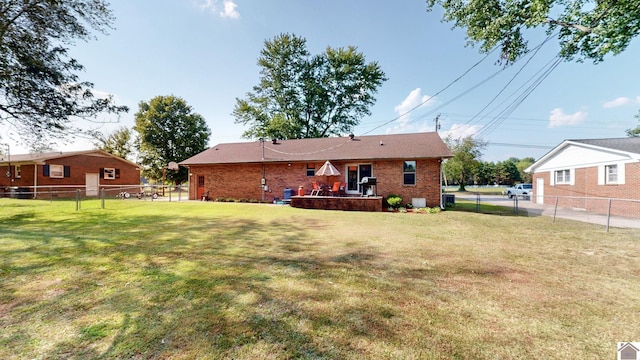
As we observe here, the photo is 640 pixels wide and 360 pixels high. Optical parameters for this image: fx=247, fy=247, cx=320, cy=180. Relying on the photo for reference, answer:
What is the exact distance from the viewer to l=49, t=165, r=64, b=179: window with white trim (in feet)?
72.3

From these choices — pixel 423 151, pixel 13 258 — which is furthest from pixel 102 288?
pixel 423 151

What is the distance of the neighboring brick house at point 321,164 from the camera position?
14414 millimetres

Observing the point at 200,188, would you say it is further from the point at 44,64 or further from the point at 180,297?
the point at 180,297

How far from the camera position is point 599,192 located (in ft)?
44.3

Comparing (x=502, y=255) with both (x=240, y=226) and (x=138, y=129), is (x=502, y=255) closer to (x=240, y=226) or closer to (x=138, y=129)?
(x=240, y=226)

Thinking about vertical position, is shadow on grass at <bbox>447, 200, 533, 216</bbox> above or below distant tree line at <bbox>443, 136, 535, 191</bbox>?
below

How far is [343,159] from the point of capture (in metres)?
15.6

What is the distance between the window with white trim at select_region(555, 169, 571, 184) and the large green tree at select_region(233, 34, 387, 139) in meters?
21.0

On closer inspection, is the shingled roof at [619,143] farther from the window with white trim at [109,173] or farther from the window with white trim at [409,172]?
the window with white trim at [109,173]

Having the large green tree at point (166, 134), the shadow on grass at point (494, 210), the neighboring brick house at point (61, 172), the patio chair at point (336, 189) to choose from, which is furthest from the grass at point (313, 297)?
the large green tree at point (166, 134)

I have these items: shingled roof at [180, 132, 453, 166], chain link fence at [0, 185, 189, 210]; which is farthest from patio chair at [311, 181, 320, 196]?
chain link fence at [0, 185, 189, 210]

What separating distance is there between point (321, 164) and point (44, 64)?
13209mm

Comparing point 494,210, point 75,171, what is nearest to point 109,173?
point 75,171

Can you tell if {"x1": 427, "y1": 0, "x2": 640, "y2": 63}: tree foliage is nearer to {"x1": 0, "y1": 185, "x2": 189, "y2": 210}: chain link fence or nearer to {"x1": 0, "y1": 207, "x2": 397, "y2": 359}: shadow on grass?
{"x1": 0, "y1": 207, "x2": 397, "y2": 359}: shadow on grass
